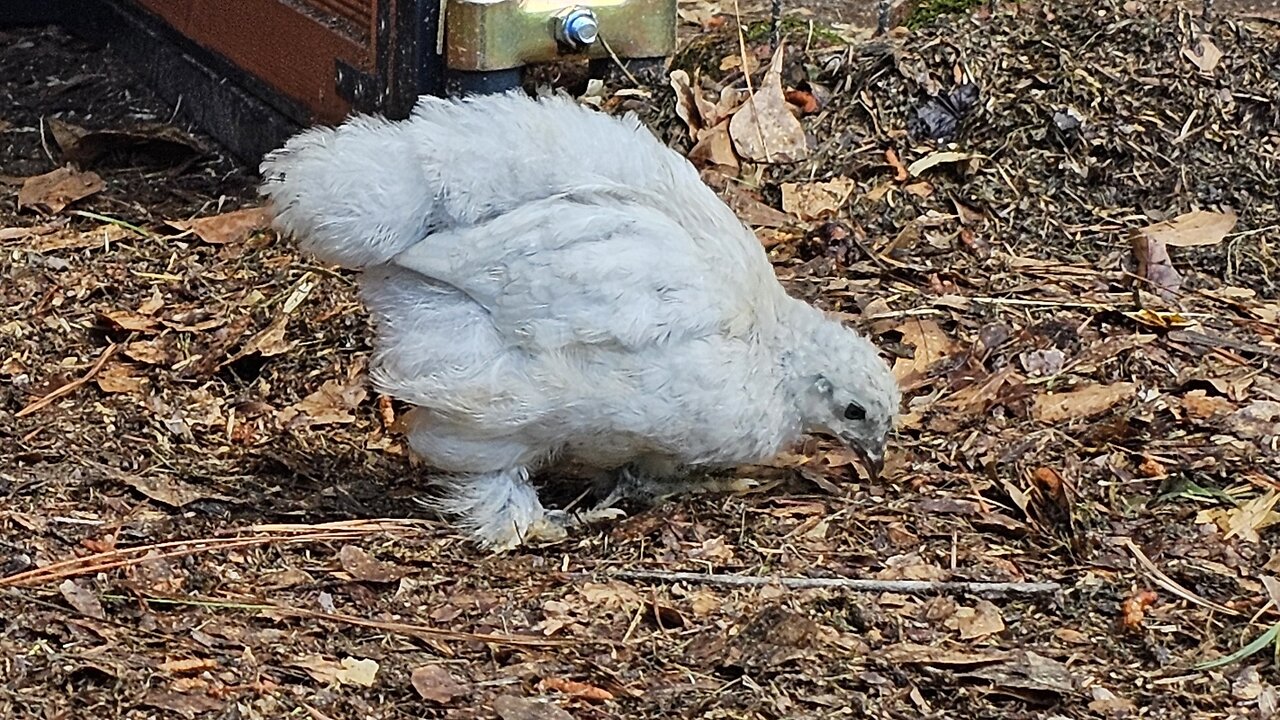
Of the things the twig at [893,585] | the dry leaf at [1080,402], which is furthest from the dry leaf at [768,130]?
the twig at [893,585]

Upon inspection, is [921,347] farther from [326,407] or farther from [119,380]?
[119,380]

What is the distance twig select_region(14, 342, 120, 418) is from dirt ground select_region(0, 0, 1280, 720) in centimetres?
2

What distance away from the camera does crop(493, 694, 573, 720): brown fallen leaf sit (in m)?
3.35

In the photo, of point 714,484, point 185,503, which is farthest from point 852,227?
point 185,503

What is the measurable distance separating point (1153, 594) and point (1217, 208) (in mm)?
2484

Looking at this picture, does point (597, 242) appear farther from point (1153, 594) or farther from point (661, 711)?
point (1153, 594)

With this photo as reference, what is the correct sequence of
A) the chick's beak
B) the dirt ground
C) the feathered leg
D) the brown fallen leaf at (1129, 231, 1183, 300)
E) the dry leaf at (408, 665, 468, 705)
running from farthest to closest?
the brown fallen leaf at (1129, 231, 1183, 300) < the chick's beak < the feathered leg < the dirt ground < the dry leaf at (408, 665, 468, 705)

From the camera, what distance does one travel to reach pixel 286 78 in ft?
20.9

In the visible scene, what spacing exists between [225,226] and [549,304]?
2.43 m

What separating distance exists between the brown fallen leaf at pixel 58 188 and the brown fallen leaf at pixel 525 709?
11.8 ft

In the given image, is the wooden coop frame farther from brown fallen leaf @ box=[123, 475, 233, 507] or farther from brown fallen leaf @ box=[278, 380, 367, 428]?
brown fallen leaf @ box=[123, 475, 233, 507]

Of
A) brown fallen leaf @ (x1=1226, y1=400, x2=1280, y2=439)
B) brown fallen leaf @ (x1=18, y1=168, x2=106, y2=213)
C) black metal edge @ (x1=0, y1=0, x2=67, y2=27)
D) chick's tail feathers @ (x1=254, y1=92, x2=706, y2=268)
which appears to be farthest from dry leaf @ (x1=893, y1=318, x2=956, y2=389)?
black metal edge @ (x1=0, y1=0, x2=67, y2=27)

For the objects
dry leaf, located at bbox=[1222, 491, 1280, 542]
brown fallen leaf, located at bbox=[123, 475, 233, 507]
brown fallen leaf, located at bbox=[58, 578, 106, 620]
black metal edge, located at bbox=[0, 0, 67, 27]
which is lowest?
black metal edge, located at bbox=[0, 0, 67, 27]

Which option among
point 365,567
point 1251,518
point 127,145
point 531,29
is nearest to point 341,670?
point 365,567
